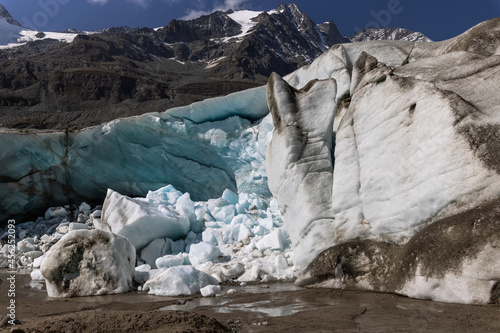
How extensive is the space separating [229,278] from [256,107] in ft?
23.1

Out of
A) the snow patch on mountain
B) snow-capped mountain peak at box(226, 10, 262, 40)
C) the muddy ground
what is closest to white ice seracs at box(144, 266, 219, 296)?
the muddy ground

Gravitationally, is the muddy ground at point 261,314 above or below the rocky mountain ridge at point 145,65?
below

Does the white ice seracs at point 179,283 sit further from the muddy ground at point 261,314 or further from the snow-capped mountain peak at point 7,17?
the snow-capped mountain peak at point 7,17

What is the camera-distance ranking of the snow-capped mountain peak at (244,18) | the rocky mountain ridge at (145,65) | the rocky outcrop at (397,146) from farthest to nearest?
the snow-capped mountain peak at (244,18)
the rocky mountain ridge at (145,65)
the rocky outcrop at (397,146)

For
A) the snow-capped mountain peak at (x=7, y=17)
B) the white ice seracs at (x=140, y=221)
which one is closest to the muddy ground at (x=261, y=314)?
the white ice seracs at (x=140, y=221)

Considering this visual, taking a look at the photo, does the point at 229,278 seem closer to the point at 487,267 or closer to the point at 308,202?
the point at 308,202

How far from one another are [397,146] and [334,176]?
4.58 ft

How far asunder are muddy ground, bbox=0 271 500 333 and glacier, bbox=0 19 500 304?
45cm

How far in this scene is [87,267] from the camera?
6160mm

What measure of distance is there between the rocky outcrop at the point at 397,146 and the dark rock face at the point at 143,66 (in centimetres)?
1095

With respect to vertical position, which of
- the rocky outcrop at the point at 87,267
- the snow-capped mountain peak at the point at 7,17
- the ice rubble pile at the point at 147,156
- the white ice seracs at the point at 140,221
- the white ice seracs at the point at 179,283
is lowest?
the white ice seracs at the point at 179,283

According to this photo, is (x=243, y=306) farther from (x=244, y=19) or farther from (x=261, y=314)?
(x=244, y=19)

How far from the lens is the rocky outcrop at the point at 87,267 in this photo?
605 centimetres

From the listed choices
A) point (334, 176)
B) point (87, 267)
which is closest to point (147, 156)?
point (87, 267)
